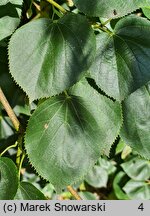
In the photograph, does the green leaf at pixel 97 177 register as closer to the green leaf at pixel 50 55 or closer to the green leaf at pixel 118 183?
the green leaf at pixel 118 183

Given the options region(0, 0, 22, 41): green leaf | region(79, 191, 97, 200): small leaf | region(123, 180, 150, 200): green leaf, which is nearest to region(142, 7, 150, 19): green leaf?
region(0, 0, 22, 41): green leaf

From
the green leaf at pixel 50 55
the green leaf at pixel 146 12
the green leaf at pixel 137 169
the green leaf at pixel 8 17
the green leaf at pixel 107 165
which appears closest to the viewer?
the green leaf at pixel 50 55

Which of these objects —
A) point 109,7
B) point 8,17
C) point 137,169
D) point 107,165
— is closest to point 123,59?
point 109,7

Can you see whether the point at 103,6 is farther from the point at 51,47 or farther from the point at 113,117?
the point at 113,117

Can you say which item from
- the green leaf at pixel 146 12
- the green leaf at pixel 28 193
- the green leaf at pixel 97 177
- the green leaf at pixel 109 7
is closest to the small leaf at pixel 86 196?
the green leaf at pixel 97 177

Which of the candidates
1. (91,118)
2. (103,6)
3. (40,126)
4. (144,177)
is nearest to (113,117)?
(91,118)

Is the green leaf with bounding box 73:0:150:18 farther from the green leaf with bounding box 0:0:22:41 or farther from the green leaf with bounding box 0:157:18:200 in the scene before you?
the green leaf with bounding box 0:157:18:200

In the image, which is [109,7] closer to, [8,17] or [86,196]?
[8,17]
